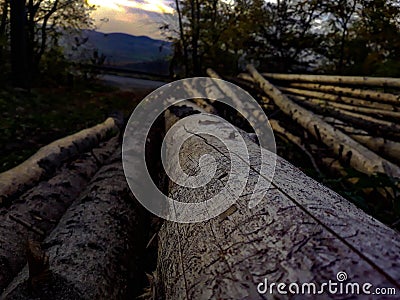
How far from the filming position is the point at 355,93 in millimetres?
5000

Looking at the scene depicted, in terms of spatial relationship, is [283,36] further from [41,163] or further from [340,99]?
[41,163]

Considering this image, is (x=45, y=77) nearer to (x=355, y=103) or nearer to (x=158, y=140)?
(x=158, y=140)

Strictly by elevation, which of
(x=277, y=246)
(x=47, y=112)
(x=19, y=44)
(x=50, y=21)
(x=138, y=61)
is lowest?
(x=47, y=112)

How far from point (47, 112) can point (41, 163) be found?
17.4 feet

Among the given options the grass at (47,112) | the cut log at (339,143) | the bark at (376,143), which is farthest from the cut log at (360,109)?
the grass at (47,112)

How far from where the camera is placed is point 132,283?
2.18m

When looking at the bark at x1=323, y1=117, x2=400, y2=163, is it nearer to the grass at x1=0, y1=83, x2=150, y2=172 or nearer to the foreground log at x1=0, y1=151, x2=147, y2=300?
the foreground log at x1=0, y1=151, x2=147, y2=300

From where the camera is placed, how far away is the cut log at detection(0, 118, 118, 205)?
2.98 m

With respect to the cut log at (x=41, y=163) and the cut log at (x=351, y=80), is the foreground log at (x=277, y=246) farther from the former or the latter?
the cut log at (x=351, y=80)

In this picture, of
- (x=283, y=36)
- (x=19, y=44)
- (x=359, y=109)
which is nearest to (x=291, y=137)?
(x=359, y=109)

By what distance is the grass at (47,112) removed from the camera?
5758mm

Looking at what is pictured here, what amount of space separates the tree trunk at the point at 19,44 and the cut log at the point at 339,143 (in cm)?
733

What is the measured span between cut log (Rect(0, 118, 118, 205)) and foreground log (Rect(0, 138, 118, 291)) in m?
0.14

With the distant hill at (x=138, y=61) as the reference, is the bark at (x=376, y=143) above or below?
below
